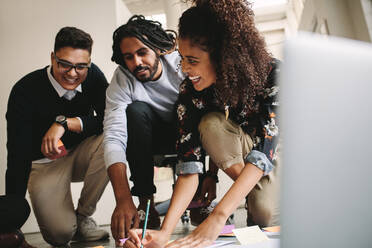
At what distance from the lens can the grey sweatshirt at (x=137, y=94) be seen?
4.00 feet

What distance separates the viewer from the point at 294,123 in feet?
0.97

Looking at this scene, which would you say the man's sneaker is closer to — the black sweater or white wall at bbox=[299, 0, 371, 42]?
the black sweater

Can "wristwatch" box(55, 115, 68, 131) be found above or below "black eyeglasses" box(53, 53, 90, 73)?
below

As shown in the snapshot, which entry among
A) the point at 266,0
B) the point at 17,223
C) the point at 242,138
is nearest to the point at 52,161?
the point at 17,223

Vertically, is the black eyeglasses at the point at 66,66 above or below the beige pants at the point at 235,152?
above

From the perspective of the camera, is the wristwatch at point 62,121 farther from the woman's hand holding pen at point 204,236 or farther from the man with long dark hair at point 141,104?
the woman's hand holding pen at point 204,236

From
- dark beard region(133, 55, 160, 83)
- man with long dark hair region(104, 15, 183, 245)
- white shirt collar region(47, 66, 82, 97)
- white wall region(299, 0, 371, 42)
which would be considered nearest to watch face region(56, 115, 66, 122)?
white shirt collar region(47, 66, 82, 97)

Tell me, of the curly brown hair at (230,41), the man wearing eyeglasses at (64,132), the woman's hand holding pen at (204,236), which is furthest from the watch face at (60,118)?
the woman's hand holding pen at (204,236)

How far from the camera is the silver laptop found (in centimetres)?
29

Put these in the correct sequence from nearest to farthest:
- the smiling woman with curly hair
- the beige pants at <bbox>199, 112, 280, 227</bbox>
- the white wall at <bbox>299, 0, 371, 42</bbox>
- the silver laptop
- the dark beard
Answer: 1. the silver laptop
2. the smiling woman with curly hair
3. the beige pants at <bbox>199, 112, 280, 227</bbox>
4. the dark beard
5. the white wall at <bbox>299, 0, 371, 42</bbox>

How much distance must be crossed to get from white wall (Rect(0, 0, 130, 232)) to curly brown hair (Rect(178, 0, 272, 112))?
5.23ft

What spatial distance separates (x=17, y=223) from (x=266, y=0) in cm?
598

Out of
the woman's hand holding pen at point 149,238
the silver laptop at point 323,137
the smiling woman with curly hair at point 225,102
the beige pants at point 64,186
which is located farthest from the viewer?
the beige pants at point 64,186

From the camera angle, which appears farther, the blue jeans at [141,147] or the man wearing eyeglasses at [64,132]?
the man wearing eyeglasses at [64,132]
